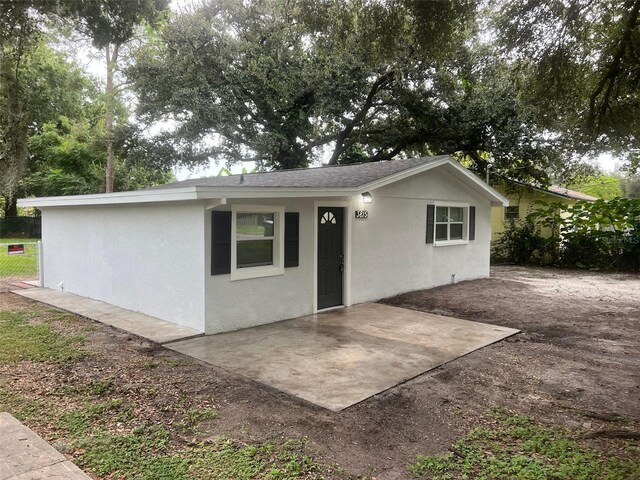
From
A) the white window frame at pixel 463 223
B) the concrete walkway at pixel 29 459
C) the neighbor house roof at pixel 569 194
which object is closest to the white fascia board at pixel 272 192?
the concrete walkway at pixel 29 459

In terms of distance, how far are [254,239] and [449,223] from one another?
20.5 feet

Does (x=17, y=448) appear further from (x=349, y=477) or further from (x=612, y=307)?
(x=612, y=307)

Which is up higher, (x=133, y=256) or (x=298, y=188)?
(x=298, y=188)

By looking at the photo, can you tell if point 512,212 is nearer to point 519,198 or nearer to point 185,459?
point 519,198

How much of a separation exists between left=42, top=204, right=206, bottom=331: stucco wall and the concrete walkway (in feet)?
10.1

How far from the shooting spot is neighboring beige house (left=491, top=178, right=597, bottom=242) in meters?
17.7

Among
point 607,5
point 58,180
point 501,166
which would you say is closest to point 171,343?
point 607,5

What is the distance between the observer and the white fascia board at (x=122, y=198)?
227 inches

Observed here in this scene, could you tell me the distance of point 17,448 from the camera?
121 inches

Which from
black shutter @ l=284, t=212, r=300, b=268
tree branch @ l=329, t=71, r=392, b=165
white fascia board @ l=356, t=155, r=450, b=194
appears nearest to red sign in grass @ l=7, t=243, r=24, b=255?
black shutter @ l=284, t=212, r=300, b=268

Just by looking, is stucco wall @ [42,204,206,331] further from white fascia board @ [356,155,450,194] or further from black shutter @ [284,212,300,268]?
white fascia board @ [356,155,450,194]

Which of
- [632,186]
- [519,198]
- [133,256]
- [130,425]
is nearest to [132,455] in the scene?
[130,425]

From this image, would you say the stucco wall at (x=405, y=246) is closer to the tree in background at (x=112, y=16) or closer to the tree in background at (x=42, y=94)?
the tree in background at (x=112, y=16)

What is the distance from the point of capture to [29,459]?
293 centimetres
